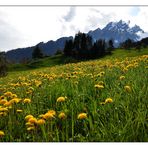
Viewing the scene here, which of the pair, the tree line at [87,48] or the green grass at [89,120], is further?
the tree line at [87,48]

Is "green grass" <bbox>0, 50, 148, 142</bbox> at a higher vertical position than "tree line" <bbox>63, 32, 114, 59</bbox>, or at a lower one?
lower

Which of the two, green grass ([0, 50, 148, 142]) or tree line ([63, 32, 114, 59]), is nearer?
green grass ([0, 50, 148, 142])

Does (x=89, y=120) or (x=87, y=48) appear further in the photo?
(x=87, y=48)

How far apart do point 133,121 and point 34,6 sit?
2878 millimetres

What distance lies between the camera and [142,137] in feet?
10.7

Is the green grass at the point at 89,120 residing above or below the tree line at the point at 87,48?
below

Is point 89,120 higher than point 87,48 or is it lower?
lower
